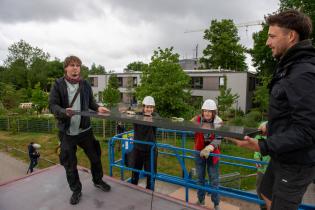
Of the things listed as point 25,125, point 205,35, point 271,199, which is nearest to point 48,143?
point 25,125

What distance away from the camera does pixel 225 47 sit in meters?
37.3

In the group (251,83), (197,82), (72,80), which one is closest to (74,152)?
(72,80)

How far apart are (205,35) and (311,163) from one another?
39825 millimetres

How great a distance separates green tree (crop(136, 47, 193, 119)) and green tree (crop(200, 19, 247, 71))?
22.5 metres

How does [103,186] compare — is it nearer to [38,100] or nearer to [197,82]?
[38,100]

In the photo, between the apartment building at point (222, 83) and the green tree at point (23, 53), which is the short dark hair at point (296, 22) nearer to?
the apartment building at point (222, 83)

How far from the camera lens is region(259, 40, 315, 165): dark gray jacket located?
1741 millimetres

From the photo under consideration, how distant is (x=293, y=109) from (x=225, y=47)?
37604mm

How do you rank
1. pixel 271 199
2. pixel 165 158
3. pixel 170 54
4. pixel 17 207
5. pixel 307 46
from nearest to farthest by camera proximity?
pixel 307 46 < pixel 271 199 < pixel 17 207 < pixel 165 158 < pixel 170 54

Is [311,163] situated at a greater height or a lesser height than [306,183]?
greater

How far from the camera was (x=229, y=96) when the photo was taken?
20859 millimetres

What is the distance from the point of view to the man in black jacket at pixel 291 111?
1756 mm

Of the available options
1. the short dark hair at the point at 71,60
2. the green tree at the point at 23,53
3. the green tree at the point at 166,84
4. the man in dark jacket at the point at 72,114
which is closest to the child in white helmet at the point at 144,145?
the man in dark jacket at the point at 72,114

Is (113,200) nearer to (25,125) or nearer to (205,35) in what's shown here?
(25,125)
